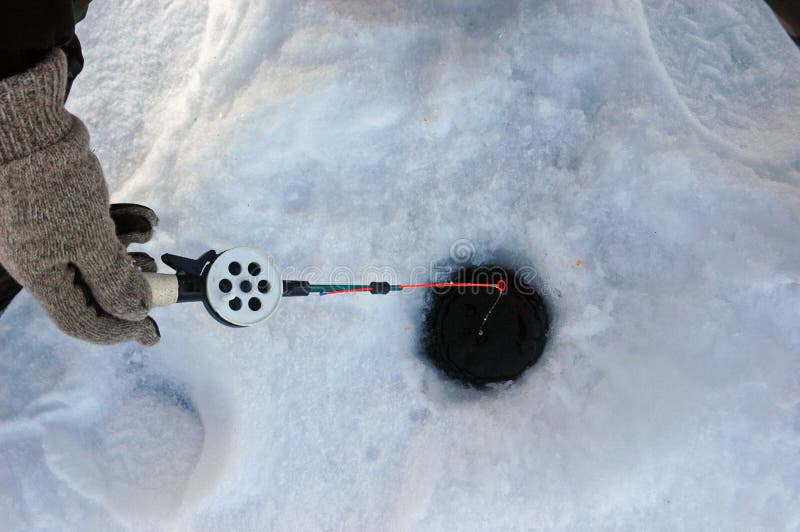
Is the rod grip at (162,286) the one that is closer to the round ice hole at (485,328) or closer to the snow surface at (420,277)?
the snow surface at (420,277)

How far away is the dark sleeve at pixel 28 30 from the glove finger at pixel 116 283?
11.1 inches

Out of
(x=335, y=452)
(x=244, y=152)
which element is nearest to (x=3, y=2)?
(x=244, y=152)

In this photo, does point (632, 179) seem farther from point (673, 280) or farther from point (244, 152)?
point (244, 152)

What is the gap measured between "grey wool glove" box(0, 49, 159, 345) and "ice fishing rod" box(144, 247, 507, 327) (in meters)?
0.05

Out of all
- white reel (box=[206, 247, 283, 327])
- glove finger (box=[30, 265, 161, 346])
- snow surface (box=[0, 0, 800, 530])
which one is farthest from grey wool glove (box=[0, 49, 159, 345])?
snow surface (box=[0, 0, 800, 530])

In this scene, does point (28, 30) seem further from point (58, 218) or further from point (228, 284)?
point (228, 284)

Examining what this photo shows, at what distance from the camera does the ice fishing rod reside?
873mm

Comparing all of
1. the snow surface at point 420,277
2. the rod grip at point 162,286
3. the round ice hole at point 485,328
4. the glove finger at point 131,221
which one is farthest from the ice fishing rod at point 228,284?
the round ice hole at point 485,328

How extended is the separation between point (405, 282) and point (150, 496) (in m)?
0.71

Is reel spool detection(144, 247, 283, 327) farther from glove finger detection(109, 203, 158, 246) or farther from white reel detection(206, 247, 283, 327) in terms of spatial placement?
glove finger detection(109, 203, 158, 246)

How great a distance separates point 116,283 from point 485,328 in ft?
2.60

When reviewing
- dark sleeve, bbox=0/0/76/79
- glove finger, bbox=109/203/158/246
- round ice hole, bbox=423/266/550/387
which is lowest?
round ice hole, bbox=423/266/550/387

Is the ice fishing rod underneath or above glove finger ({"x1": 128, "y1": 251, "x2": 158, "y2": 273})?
above

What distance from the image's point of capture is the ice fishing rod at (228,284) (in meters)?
0.87
